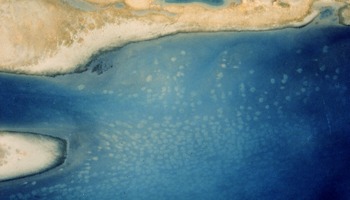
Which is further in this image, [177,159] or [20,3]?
[177,159]

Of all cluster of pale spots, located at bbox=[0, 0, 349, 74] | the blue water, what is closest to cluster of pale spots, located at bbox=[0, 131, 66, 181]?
the blue water

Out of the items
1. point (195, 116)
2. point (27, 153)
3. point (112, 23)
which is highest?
point (112, 23)

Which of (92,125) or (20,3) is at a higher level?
(20,3)

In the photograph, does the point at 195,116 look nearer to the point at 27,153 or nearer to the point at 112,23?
the point at 112,23

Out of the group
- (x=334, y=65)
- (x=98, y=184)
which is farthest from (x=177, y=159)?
(x=334, y=65)

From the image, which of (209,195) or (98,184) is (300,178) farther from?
(98,184)

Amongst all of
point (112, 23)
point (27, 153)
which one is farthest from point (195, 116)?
point (27, 153)

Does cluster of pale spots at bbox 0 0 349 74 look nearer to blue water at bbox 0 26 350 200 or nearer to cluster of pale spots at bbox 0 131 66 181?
blue water at bbox 0 26 350 200
